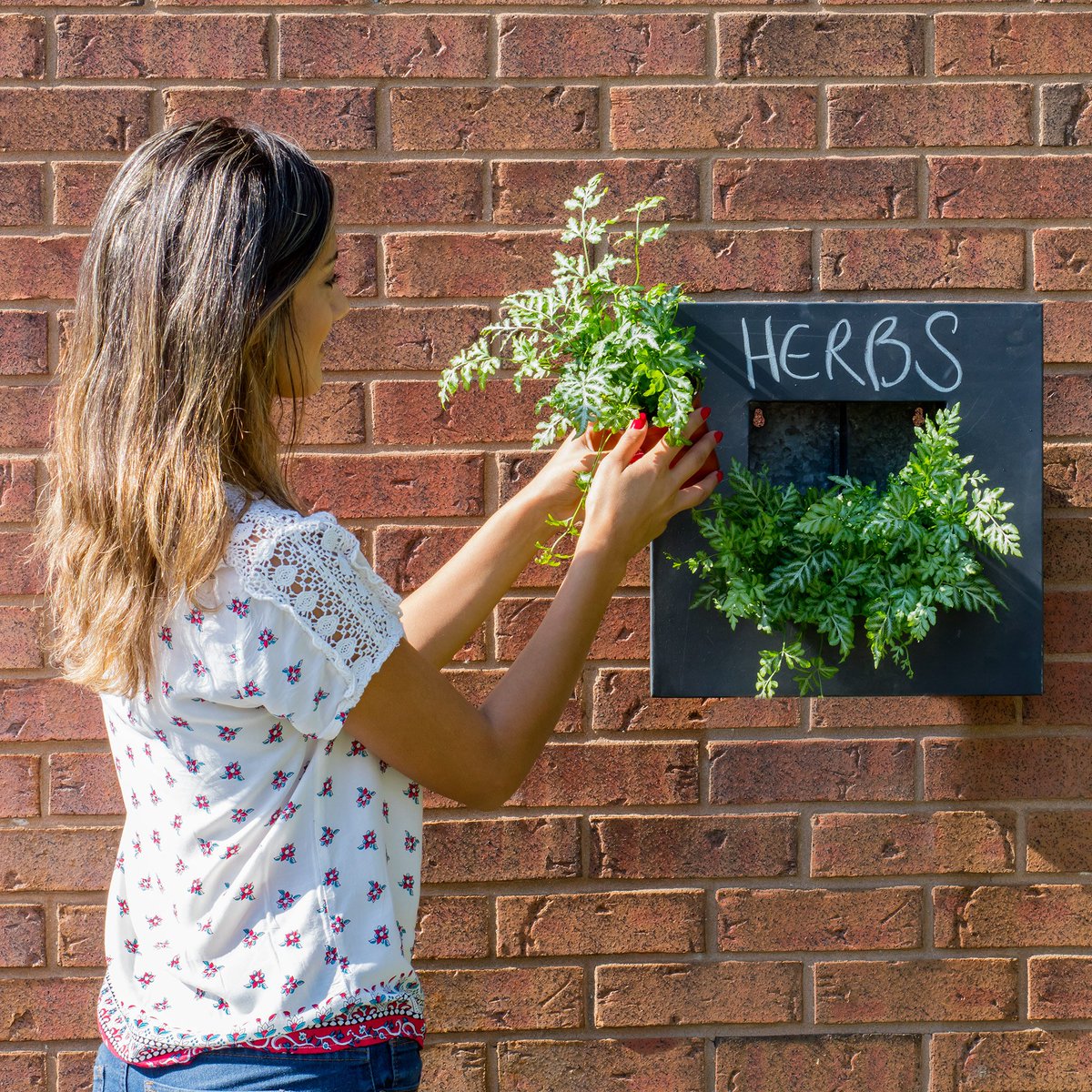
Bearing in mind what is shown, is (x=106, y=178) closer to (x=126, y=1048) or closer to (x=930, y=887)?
(x=126, y=1048)

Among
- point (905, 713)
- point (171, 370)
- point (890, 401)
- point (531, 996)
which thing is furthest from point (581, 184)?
point (531, 996)

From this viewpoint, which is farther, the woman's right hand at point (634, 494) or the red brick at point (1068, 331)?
the red brick at point (1068, 331)

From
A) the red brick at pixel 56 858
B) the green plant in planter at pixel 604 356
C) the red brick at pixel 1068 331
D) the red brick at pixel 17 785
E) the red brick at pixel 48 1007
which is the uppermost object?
the red brick at pixel 1068 331

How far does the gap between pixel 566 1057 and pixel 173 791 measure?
0.92 meters

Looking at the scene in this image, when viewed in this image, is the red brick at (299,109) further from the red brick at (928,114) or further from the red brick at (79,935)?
the red brick at (79,935)

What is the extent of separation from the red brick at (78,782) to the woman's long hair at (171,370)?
610mm

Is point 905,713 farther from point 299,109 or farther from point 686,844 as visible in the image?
point 299,109

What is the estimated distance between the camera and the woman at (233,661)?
113cm

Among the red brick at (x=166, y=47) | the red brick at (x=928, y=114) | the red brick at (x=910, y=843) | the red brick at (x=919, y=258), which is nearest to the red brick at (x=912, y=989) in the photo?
the red brick at (x=910, y=843)

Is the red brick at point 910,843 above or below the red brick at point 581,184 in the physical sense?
below

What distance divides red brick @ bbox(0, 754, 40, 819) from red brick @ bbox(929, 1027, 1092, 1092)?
1492 millimetres

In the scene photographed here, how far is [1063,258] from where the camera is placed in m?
1.76

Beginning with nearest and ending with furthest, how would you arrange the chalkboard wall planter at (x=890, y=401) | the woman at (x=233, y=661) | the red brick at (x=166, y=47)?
the woman at (x=233, y=661) → the chalkboard wall planter at (x=890, y=401) → the red brick at (x=166, y=47)

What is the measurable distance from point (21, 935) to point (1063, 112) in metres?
2.08
